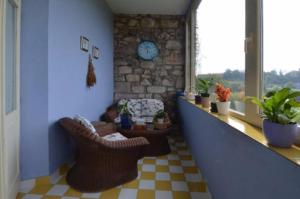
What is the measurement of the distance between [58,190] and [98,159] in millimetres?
514

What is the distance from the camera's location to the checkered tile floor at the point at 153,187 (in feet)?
6.78

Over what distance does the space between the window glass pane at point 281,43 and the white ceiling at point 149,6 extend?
3.06 meters

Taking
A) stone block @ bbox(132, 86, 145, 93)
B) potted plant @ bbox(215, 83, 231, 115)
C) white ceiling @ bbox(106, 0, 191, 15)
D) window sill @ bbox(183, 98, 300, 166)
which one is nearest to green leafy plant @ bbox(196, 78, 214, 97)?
potted plant @ bbox(215, 83, 231, 115)

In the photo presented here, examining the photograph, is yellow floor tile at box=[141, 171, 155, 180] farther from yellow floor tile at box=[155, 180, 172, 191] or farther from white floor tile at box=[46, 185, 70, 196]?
white floor tile at box=[46, 185, 70, 196]

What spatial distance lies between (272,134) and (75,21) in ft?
8.89

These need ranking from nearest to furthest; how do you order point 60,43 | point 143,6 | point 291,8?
point 291,8 → point 60,43 → point 143,6

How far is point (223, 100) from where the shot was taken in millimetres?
1874

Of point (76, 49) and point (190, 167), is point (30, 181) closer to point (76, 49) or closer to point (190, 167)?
point (76, 49)

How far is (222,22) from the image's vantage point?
7.30ft

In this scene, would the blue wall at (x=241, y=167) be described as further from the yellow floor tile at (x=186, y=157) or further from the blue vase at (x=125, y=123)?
the blue vase at (x=125, y=123)

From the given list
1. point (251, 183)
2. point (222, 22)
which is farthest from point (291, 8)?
point (222, 22)

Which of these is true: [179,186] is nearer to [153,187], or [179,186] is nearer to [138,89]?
[153,187]

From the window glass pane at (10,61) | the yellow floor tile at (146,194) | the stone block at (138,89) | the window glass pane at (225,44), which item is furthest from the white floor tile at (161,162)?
the stone block at (138,89)

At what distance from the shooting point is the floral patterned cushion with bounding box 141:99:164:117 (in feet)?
14.8
